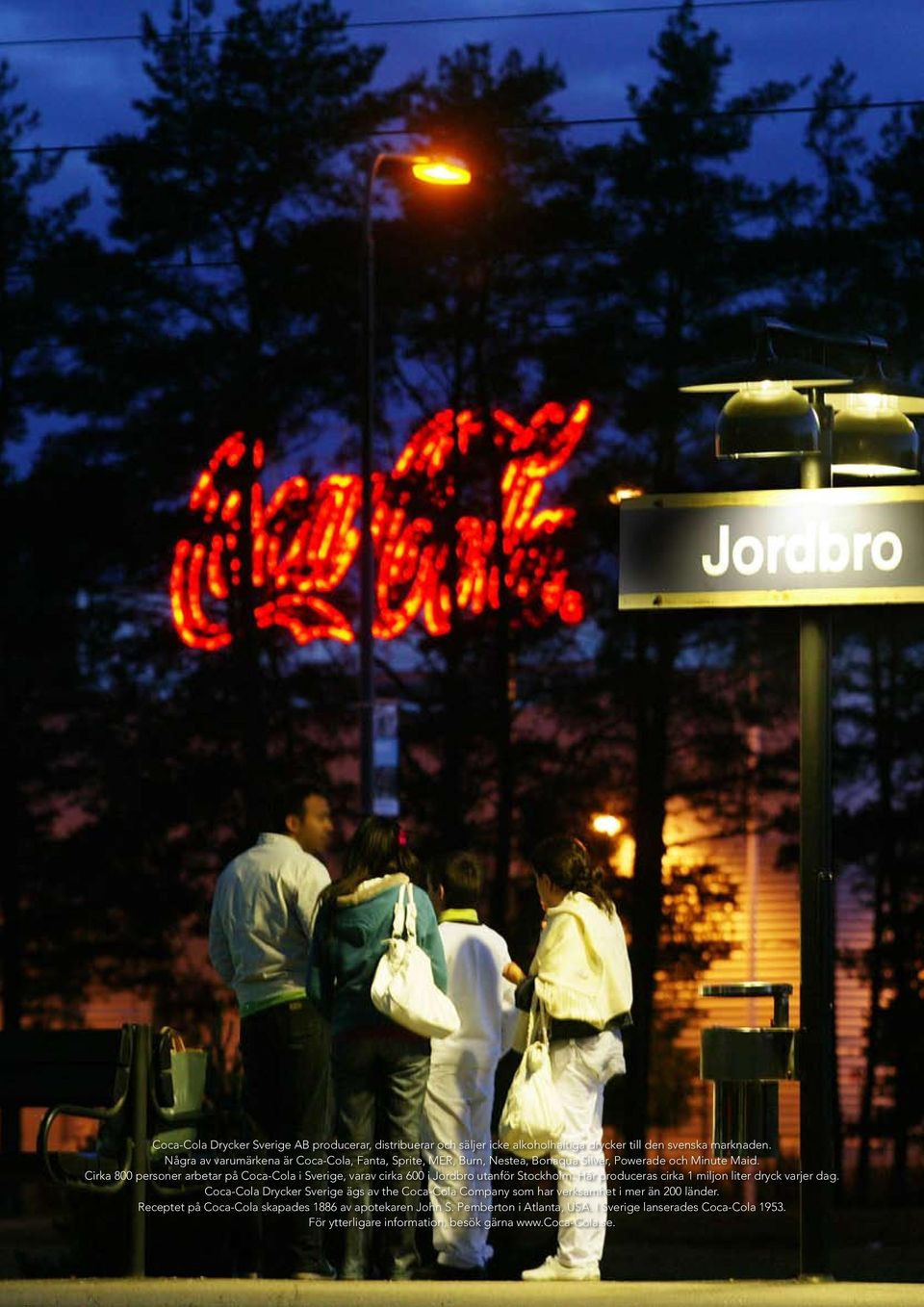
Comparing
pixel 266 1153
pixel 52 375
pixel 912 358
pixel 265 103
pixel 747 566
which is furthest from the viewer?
pixel 52 375

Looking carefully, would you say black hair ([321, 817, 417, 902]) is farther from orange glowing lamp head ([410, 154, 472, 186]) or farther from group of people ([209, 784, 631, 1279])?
orange glowing lamp head ([410, 154, 472, 186])

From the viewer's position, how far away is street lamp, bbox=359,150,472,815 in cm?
2434

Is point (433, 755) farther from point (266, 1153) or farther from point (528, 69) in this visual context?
point (266, 1153)

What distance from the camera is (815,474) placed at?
972 cm

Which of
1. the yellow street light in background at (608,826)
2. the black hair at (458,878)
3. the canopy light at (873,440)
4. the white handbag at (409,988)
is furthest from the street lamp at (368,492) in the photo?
the canopy light at (873,440)

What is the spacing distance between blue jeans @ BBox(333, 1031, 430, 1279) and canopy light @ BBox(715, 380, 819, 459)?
2597 mm

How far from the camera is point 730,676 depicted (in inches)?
1361

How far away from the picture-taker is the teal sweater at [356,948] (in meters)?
9.90

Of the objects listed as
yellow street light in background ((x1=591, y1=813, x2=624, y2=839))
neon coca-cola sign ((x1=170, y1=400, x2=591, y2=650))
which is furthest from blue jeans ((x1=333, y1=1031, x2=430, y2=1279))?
yellow street light in background ((x1=591, y1=813, x2=624, y2=839))

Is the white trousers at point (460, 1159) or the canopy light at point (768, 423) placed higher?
the canopy light at point (768, 423)

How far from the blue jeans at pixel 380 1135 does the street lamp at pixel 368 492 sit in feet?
47.1

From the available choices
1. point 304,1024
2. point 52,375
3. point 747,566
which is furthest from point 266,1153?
point 52,375

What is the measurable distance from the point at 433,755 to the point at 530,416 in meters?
4.78

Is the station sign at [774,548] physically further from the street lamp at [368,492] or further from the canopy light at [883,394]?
the street lamp at [368,492]
